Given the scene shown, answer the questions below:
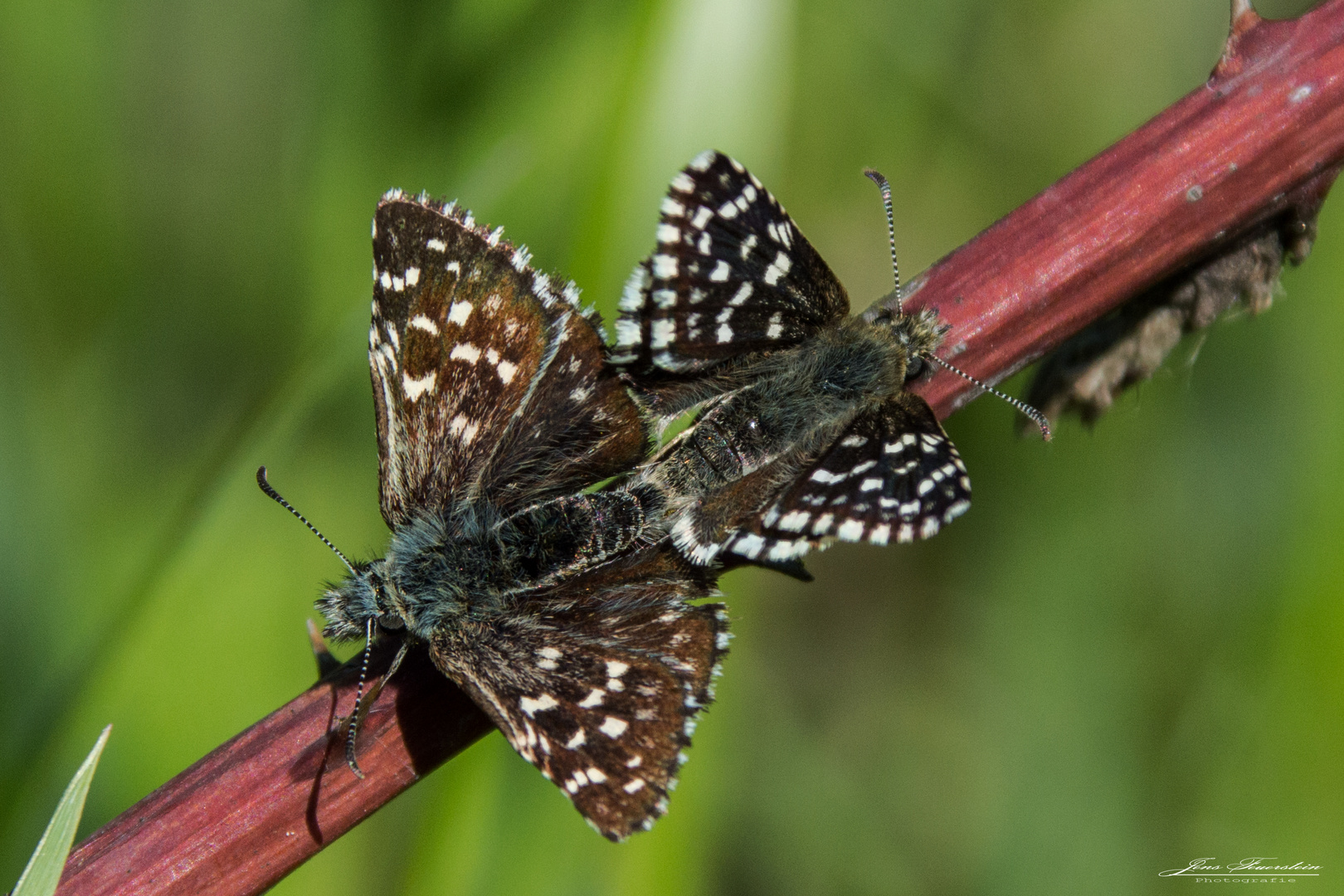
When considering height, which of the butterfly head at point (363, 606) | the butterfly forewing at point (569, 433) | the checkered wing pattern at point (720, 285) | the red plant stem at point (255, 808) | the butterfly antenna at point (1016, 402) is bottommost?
the red plant stem at point (255, 808)

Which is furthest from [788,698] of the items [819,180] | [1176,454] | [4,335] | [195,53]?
[195,53]

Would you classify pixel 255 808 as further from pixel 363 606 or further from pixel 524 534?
pixel 524 534

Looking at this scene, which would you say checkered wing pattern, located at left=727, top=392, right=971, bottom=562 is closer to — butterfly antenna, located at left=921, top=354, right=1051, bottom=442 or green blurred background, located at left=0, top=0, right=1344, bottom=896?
butterfly antenna, located at left=921, top=354, right=1051, bottom=442

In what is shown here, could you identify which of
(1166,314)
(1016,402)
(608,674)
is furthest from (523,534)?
(1166,314)

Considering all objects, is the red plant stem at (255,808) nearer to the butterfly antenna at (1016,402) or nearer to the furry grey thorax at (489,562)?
the furry grey thorax at (489,562)

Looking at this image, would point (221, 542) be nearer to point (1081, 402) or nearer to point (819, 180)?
point (1081, 402)

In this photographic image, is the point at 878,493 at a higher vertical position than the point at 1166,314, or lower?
lower

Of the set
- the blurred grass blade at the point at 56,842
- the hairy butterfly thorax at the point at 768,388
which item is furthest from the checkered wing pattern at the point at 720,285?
the blurred grass blade at the point at 56,842
